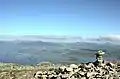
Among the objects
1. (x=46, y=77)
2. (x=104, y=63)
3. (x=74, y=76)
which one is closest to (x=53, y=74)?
(x=46, y=77)

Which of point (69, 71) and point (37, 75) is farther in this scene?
point (37, 75)

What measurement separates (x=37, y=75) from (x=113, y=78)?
40.2ft

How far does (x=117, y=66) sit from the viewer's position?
4488cm

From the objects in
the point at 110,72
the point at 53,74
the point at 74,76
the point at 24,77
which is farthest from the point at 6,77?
the point at 110,72

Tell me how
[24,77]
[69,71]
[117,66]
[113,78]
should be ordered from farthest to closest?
[24,77], [117,66], [69,71], [113,78]

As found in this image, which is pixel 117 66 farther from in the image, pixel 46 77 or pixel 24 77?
pixel 24 77

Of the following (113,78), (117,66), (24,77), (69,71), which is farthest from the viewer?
(24,77)

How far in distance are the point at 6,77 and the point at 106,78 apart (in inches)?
739

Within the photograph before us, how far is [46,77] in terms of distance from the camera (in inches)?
1698

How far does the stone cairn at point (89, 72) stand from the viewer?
4006 cm

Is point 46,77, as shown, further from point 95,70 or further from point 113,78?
point 113,78

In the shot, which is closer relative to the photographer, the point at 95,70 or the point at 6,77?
the point at 95,70

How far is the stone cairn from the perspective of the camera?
4006 centimetres

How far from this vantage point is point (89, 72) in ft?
135
